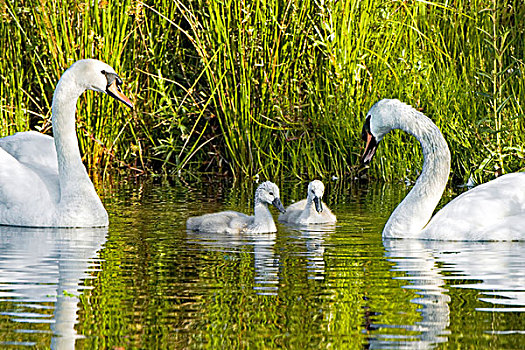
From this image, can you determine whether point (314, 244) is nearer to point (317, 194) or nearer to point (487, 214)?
point (487, 214)

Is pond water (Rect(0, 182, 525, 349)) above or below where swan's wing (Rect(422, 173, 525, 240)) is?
below

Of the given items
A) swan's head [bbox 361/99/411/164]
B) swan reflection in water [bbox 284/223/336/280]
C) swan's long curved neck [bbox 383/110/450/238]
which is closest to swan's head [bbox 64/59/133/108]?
swan reflection in water [bbox 284/223/336/280]

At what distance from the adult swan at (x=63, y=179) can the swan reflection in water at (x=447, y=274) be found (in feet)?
8.68

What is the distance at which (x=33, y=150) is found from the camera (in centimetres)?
1034

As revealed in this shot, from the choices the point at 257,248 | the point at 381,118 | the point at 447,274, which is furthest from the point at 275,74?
the point at 447,274

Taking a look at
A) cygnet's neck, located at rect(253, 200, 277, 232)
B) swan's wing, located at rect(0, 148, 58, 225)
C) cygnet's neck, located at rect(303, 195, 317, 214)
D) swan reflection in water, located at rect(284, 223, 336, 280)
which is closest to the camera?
swan reflection in water, located at rect(284, 223, 336, 280)

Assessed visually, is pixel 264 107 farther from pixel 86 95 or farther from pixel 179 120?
pixel 86 95

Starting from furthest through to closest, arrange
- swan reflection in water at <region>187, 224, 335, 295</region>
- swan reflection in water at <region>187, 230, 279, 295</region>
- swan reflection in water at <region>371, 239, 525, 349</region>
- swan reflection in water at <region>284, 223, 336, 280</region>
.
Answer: swan reflection in water at <region>284, 223, 336, 280</region> < swan reflection in water at <region>187, 224, 335, 295</region> < swan reflection in water at <region>187, 230, 279, 295</region> < swan reflection in water at <region>371, 239, 525, 349</region>

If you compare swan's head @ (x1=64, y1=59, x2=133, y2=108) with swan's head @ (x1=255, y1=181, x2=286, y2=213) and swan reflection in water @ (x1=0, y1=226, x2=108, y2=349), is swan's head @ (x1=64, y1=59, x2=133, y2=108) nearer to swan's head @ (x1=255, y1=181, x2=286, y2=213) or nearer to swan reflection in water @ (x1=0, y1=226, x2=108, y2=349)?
swan reflection in water @ (x1=0, y1=226, x2=108, y2=349)

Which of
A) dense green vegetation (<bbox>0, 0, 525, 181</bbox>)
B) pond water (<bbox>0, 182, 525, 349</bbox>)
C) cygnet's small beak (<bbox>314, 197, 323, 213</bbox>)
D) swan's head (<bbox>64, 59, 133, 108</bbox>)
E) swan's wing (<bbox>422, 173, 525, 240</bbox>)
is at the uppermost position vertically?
dense green vegetation (<bbox>0, 0, 525, 181</bbox>)

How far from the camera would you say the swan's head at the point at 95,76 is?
9.66m

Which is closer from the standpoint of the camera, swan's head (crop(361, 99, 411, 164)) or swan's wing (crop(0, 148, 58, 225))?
swan's head (crop(361, 99, 411, 164))

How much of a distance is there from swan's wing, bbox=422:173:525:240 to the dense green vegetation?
3.08 m

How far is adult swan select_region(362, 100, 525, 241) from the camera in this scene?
8.31 meters
